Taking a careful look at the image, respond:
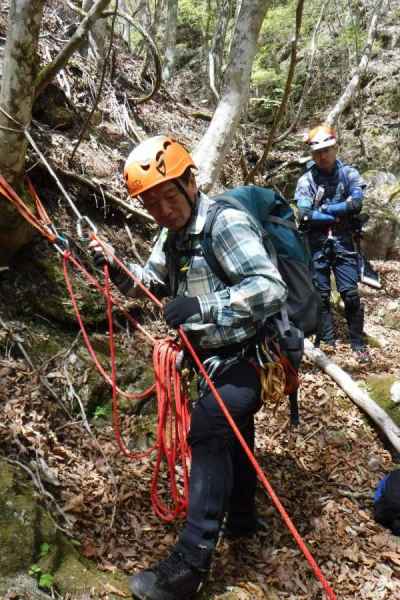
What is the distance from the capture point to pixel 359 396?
204 inches

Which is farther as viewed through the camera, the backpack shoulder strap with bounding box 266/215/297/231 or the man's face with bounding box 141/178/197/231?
the backpack shoulder strap with bounding box 266/215/297/231

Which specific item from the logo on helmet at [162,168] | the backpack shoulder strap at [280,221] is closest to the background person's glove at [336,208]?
the backpack shoulder strap at [280,221]

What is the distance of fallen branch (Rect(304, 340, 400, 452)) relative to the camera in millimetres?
4754

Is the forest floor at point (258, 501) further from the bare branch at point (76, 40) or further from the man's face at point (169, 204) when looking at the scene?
the bare branch at point (76, 40)

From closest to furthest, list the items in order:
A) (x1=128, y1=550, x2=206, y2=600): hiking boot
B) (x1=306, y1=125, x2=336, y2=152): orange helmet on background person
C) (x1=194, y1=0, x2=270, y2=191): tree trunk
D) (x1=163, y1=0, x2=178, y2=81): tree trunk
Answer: (x1=128, y1=550, x2=206, y2=600): hiking boot, (x1=194, y1=0, x2=270, y2=191): tree trunk, (x1=306, y1=125, x2=336, y2=152): orange helmet on background person, (x1=163, y1=0, x2=178, y2=81): tree trunk

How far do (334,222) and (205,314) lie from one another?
4.13m

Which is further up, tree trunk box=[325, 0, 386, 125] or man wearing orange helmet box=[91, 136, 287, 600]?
tree trunk box=[325, 0, 386, 125]

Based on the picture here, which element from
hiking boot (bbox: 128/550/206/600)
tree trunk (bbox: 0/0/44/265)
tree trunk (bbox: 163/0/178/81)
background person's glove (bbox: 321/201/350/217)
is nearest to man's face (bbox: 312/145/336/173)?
background person's glove (bbox: 321/201/350/217)

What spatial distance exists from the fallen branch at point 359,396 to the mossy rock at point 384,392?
128 mm

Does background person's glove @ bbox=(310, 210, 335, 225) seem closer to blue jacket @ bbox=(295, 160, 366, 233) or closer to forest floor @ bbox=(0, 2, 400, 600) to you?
blue jacket @ bbox=(295, 160, 366, 233)

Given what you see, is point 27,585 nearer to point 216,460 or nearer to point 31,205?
point 216,460

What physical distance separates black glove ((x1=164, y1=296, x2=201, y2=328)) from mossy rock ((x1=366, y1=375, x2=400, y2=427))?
3366mm

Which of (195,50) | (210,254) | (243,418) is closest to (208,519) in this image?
(243,418)

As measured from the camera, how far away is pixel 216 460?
2807mm
